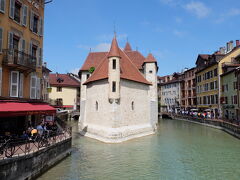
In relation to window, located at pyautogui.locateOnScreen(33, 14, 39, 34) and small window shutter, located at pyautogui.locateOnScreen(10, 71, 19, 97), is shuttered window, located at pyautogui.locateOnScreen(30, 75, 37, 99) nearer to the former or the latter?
small window shutter, located at pyautogui.locateOnScreen(10, 71, 19, 97)

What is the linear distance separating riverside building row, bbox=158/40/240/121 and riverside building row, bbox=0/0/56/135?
1015 inches

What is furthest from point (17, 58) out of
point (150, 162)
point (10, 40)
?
point (150, 162)

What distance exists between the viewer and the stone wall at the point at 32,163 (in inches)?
347

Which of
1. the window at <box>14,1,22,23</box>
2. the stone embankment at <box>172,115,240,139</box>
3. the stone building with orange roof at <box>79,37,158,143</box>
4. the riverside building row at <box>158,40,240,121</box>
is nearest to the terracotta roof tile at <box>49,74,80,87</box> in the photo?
the stone building with orange roof at <box>79,37,158,143</box>

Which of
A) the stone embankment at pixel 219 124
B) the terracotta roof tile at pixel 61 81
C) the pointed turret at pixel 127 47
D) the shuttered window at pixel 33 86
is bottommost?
the stone embankment at pixel 219 124

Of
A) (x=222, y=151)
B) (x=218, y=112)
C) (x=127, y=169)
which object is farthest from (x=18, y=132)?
(x=218, y=112)

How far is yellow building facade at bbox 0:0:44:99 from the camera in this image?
1364 cm

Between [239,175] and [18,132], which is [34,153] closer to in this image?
[18,132]

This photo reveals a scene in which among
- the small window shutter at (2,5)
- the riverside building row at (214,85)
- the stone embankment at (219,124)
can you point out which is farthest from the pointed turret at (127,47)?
the small window shutter at (2,5)

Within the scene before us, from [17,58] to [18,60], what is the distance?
0.21 m

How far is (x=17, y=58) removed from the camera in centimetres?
1394

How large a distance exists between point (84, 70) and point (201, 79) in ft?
89.1

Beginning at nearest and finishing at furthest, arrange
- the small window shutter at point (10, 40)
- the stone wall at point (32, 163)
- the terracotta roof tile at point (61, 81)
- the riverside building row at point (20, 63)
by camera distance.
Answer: the stone wall at point (32, 163)
the riverside building row at point (20, 63)
the small window shutter at point (10, 40)
the terracotta roof tile at point (61, 81)

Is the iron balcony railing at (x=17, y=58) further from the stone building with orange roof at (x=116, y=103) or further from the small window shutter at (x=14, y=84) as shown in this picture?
the stone building with orange roof at (x=116, y=103)
